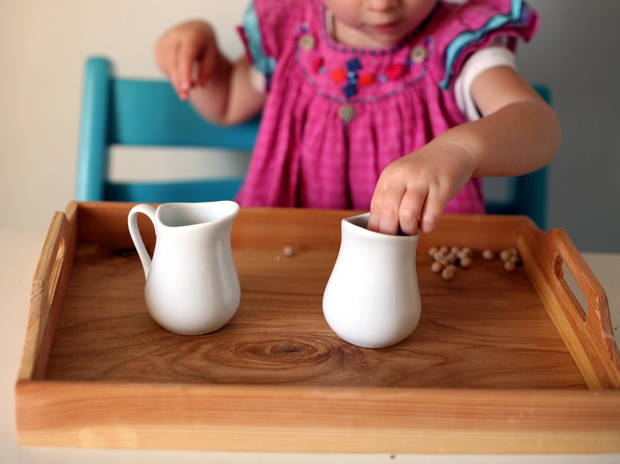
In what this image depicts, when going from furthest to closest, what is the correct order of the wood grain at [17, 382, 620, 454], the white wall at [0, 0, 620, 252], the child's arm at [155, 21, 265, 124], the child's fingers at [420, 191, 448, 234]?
1. the white wall at [0, 0, 620, 252]
2. the child's arm at [155, 21, 265, 124]
3. the child's fingers at [420, 191, 448, 234]
4. the wood grain at [17, 382, 620, 454]

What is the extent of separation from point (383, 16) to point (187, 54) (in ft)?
0.93

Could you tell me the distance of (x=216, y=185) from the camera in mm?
1114

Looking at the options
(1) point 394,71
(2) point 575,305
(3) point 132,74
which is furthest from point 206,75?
(2) point 575,305

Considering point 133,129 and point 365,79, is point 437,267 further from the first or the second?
point 133,129

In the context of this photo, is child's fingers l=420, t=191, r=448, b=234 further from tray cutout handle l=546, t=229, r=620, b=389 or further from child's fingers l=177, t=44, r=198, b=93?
child's fingers l=177, t=44, r=198, b=93

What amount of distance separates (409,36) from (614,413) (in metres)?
0.62

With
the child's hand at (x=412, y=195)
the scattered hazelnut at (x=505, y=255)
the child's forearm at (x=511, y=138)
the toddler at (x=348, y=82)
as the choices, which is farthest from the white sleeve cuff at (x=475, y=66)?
the child's hand at (x=412, y=195)

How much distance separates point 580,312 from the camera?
56 centimetres

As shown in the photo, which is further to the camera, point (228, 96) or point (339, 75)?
point (228, 96)

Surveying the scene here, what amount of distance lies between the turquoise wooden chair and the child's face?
29cm

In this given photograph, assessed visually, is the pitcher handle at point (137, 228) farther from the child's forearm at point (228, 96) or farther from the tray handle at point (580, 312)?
the child's forearm at point (228, 96)

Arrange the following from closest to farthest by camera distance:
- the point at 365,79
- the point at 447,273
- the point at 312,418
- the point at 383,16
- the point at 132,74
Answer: the point at 312,418 < the point at 447,273 < the point at 383,16 < the point at 365,79 < the point at 132,74

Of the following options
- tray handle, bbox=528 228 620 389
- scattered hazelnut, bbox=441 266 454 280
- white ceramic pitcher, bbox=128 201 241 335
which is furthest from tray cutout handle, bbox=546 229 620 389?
white ceramic pitcher, bbox=128 201 241 335

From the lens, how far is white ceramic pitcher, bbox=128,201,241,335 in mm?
509
